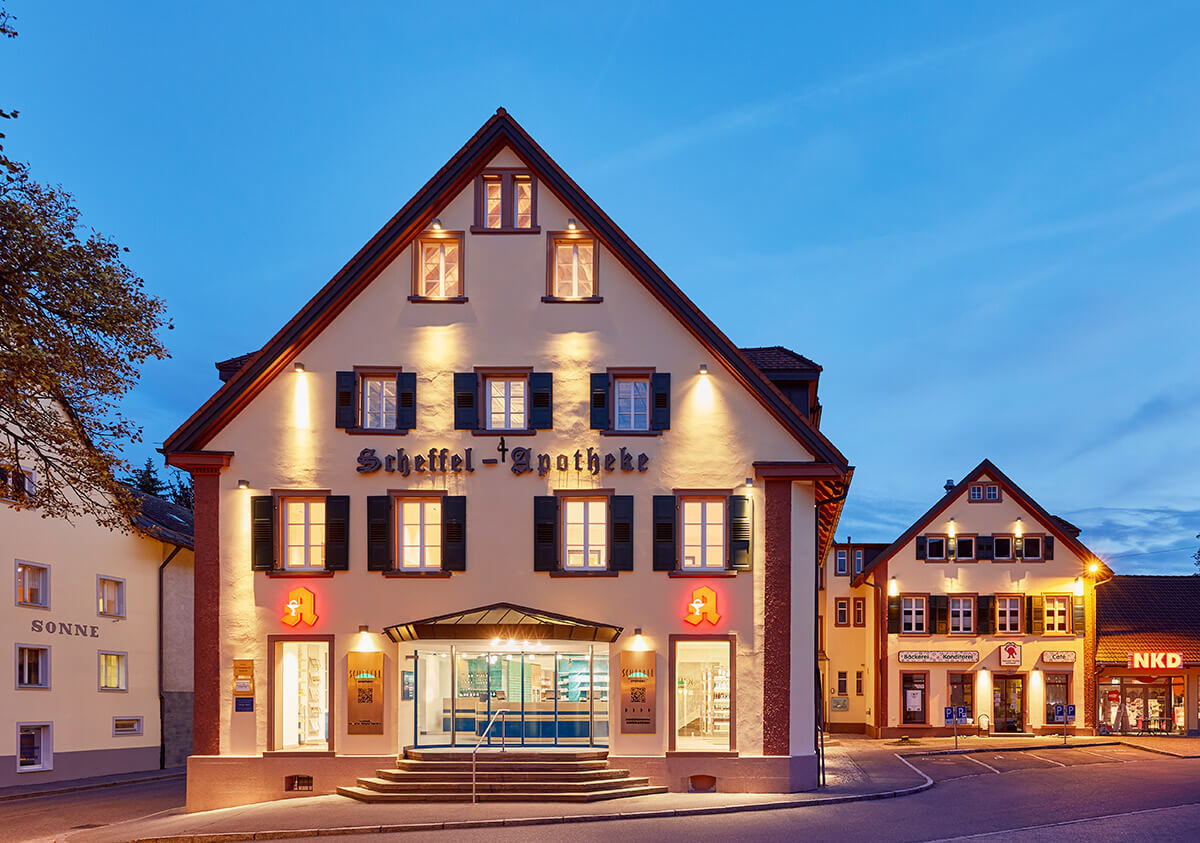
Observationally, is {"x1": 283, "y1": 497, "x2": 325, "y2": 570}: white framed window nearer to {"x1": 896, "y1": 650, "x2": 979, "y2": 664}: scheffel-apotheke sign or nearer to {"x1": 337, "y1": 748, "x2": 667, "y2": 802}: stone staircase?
{"x1": 337, "y1": 748, "x2": 667, "y2": 802}: stone staircase

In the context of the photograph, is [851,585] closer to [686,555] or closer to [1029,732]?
Answer: [1029,732]

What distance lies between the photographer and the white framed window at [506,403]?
82.8ft

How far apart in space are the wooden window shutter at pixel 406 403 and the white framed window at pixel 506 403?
1.64 meters

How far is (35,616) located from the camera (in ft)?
107

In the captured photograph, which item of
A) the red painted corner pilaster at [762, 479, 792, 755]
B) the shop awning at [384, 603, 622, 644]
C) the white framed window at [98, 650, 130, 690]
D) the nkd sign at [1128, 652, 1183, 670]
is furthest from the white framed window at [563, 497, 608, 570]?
the nkd sign at [1128, 652, 1183, 670]

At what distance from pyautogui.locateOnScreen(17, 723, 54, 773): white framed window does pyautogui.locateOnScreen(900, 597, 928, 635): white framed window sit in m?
32.2

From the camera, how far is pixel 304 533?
2497cm

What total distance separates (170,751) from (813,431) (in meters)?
26.7

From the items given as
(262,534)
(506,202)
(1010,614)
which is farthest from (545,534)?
(1010,614)

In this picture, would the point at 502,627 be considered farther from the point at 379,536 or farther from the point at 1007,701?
the point at 1007,701

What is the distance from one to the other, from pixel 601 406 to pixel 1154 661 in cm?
3292

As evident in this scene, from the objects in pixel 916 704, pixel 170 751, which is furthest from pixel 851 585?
pixel 170 751

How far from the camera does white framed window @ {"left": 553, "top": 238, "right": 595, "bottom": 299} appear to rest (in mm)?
25422

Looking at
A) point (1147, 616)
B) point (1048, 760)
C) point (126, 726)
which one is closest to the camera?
point (1048, 760)
